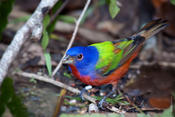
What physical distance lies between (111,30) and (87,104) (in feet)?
10.1

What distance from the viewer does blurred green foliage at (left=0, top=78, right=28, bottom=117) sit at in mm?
3025

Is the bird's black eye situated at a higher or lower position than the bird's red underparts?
higher

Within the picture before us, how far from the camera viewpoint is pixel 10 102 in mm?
3170

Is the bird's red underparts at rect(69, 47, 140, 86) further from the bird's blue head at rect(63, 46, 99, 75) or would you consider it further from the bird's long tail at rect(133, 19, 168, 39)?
A: the bird's long tail at rect(133, 19, 168, 39)

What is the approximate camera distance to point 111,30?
6.31 meters

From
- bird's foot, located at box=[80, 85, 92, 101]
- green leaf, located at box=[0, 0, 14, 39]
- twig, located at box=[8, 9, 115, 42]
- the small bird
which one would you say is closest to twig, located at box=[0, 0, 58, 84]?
the small bird

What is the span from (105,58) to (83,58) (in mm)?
444

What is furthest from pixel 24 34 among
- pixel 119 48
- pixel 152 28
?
pixel 152 28

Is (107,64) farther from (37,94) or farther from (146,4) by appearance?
(146,4)

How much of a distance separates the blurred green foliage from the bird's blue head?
0.82m

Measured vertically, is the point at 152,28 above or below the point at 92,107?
above

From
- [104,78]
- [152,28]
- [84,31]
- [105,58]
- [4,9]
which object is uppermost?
[84,31]

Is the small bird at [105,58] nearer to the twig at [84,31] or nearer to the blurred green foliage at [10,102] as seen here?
the blurred green foliage at [10,102]

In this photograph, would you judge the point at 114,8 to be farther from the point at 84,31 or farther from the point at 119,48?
the point at 84,31
